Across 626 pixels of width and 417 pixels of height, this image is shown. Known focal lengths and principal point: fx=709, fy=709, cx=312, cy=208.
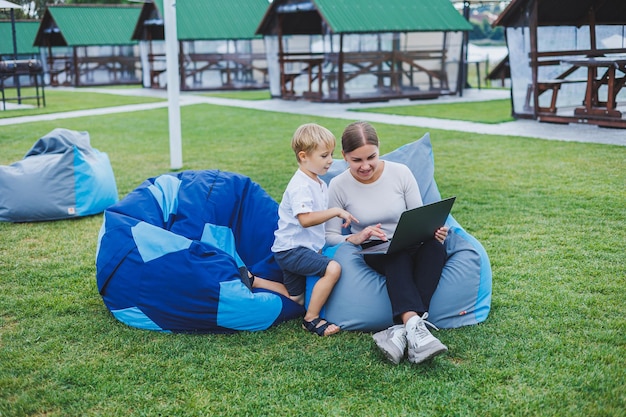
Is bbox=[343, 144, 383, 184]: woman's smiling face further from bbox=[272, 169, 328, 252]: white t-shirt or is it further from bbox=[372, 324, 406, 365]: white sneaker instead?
bbox=[372, 324, 406, 365]: white sneaker

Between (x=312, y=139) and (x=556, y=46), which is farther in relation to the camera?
(x=556, y=46)

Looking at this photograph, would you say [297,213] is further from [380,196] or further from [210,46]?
[210,46]

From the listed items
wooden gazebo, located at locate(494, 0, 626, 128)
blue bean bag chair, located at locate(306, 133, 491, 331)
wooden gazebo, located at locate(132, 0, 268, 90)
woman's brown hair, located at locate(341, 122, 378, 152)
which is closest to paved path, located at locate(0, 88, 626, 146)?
wooden gazebo, located at locate(494, 0, 626, 128)

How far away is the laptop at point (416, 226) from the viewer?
12.0ft

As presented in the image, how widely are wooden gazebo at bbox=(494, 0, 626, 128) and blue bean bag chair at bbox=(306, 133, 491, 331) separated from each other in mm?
9500

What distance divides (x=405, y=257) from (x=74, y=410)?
1873 millimetres

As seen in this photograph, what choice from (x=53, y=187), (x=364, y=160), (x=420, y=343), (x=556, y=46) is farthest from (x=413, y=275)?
(x=556, y=46)

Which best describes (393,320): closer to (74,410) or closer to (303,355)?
(303,355)

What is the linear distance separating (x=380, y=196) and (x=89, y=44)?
2681cm

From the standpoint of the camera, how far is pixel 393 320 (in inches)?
151

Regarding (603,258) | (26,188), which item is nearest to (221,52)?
(26,188)

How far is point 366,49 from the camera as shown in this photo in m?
18.2

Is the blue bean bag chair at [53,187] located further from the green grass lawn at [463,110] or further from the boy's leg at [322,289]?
the green grass lawn at [463,110]

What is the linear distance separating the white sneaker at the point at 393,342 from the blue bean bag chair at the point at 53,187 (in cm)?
400
